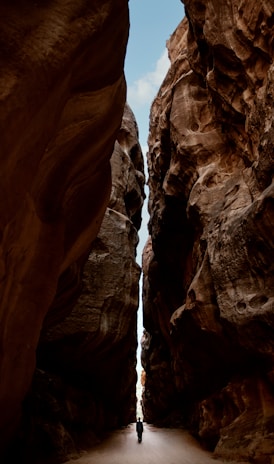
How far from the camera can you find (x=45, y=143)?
512 cm

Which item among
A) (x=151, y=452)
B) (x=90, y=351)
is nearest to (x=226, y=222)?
A: (x=90, y=351)

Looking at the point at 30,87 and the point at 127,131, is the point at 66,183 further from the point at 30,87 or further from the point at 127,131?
the point at 127,131

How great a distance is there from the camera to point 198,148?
13.3m

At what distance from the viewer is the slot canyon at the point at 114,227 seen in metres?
4.64

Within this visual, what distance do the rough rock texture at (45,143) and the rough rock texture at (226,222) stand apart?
3.75m

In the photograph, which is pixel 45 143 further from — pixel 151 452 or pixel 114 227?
pixel 151 452

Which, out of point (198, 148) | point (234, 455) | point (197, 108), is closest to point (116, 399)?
point (234, 455)

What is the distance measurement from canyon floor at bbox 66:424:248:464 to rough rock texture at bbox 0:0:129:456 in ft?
11.3

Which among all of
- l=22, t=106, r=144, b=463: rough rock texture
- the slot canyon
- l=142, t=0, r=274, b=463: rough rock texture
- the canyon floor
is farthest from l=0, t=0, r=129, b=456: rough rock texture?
l=142, t=0, r=274, b=463: rough rock texture

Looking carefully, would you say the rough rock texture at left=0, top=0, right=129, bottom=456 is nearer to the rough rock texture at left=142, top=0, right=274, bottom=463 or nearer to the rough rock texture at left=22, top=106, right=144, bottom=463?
the rough rock texture at left=22, top=106, right=144, bottom=463

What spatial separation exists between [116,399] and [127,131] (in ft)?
45.6

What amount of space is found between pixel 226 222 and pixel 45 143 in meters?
5.97

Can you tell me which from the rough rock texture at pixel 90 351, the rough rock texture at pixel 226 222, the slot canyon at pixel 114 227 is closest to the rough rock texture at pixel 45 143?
the slot canyon at pixel 114 227

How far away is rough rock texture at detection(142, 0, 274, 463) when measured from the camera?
8266 millimetres
